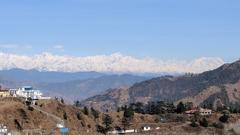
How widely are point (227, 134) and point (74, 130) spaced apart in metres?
40.6

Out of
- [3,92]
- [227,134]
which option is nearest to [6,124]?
[3,92]

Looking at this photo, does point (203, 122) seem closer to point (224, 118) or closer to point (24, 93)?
point (224, 118)

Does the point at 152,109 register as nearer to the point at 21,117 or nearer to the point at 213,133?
the point at 213,133

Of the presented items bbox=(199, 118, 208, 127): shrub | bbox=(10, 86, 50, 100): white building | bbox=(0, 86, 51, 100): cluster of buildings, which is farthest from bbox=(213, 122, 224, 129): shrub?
bbox=(10, 86, 50, 100): white building

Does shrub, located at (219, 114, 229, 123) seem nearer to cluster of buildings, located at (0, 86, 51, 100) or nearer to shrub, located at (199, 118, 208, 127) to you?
shrub, located at (199, 118, 208, 127)

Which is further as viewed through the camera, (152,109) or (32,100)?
(152,109)

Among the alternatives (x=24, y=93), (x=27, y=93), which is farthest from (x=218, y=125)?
(x=24, y=93)

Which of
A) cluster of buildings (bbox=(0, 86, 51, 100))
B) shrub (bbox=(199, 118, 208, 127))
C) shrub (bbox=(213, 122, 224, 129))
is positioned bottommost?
shrub (bbox=(213, 122, 224, 129))

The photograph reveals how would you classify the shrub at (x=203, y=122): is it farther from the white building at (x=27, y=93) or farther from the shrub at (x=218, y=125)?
the white building at (x=27, y=93)

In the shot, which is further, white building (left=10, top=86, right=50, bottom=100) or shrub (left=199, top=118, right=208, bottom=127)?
white building (left=10, top=86, right=50, bottom=100)

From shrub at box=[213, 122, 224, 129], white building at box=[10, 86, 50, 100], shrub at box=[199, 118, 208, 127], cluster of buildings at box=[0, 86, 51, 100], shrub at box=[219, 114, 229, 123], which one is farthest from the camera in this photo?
white building at box=[10, 86, 50, 100]

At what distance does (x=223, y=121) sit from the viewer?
14575cm

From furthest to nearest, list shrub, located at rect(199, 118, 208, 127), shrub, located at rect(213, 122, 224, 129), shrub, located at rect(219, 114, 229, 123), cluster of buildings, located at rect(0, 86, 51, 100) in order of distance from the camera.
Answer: shrub, located at rect(219, 114, 229, 123) → cluster of buildings, located at rect(0, 86, 51, 100) → shrub, located at rect(213, 122, 224, 129) → shrub, located at rect(199, 118, 208, 127)

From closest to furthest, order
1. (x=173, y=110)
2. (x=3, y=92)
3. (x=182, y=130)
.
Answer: (x=182, y=130)
(x=3, y=92)
(x=173, y=110)
